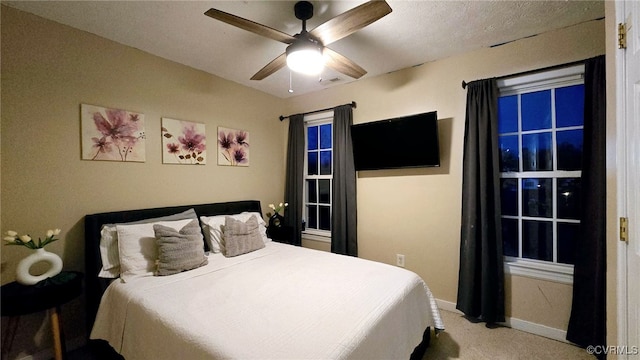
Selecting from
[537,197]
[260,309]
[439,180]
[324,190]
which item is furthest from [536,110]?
[260,309]

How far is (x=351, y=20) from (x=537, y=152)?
2152 mm

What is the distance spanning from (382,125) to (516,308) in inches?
88.5

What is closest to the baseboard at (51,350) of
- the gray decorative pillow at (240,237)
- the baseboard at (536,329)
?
the gray decorative pillow at (240,237)

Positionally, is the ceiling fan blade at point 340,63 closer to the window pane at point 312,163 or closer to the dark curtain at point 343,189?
the dark curtain at point 343,189

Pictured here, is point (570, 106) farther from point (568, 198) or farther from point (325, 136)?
point (325, 136)

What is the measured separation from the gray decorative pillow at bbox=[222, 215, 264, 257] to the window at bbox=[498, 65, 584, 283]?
8.21 ft

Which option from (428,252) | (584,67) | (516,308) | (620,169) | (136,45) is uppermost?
(136,45)

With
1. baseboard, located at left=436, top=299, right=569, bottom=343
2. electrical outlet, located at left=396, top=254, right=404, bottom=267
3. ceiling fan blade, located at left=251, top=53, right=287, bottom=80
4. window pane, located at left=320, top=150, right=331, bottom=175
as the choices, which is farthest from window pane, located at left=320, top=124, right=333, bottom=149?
baseboard, located at left=436, top=299, right=569, bottom=343

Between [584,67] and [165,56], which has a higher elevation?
[165,56]

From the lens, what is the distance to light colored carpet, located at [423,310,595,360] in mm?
1955

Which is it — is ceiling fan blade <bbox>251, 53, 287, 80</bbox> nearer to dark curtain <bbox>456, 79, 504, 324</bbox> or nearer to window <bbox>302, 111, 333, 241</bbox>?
window <bbox>302, 111, 333, 241</bbox>

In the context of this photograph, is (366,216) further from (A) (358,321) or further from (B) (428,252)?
(A) (358,321)

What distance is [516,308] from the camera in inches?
91.4

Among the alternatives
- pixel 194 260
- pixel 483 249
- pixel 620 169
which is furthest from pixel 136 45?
pixel 483 249
